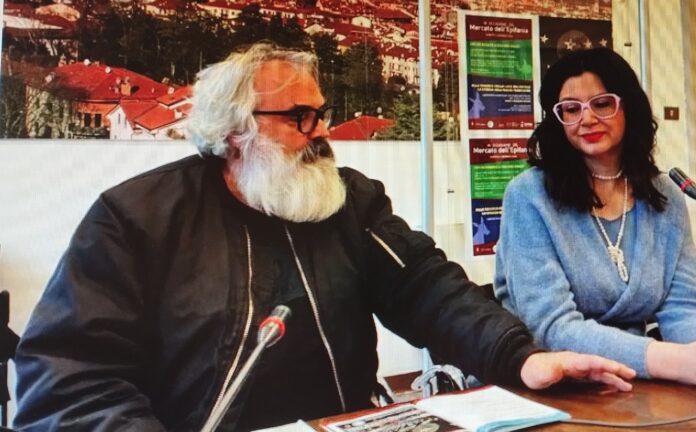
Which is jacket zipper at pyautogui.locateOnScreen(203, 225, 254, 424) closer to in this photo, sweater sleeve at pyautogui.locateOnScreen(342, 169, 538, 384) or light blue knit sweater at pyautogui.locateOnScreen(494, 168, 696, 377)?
sweater sleeve at pyautogui.locateOnScreen(342, 169, 538, 384)

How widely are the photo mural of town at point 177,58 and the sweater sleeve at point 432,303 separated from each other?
121 centimetres

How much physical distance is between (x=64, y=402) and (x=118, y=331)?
153 mm

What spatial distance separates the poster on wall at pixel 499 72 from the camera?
9.64 feet

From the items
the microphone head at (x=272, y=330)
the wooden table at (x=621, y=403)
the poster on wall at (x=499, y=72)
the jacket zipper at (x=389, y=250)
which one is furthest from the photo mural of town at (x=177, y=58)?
the wooden table at (x=621, y=403)

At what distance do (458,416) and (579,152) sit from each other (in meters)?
0.97

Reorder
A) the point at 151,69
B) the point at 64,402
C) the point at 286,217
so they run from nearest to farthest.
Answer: the point at 64,402, the point at 286,217, the point at 151,69

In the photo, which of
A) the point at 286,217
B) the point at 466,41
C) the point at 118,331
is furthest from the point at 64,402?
the point at 466,41

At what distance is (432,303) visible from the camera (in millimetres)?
1355

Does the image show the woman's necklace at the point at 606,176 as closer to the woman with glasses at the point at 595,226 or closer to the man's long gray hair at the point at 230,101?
the woman with glasses at the point at 595,226

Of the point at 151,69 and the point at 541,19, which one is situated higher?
the point at 541,19

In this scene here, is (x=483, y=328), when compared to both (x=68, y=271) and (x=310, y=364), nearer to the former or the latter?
(x=310, y=364)

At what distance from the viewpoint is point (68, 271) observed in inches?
42.9

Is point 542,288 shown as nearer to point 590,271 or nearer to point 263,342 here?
point 590,271

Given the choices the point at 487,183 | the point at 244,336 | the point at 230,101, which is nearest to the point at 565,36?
the point at 487,183
